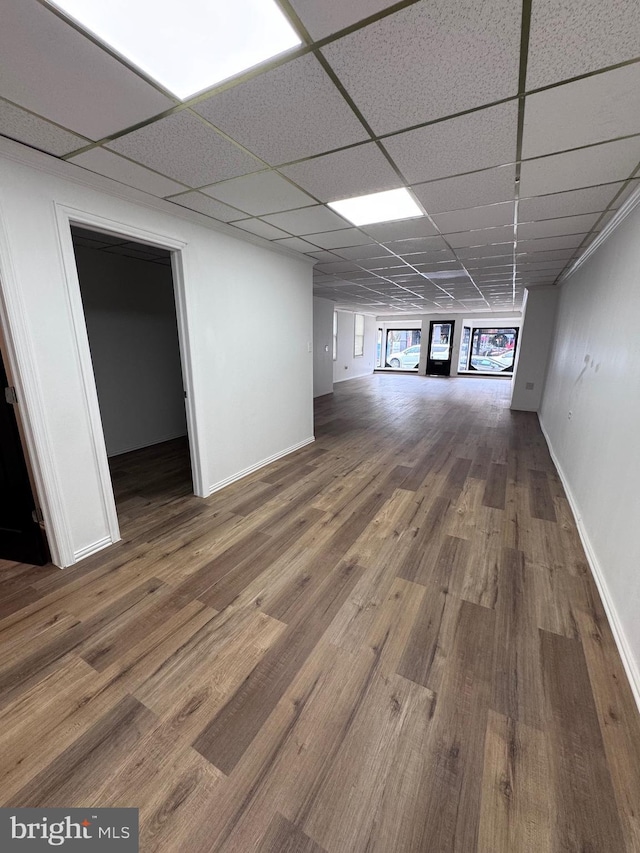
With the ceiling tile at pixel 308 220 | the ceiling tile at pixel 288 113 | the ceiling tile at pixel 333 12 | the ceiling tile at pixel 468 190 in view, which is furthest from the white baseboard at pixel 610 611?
the ceiling tile at pixel 308 220

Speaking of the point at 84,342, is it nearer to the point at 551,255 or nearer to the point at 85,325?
the point at 85,325

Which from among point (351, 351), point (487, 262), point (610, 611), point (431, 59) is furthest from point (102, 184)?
point (351, 351)

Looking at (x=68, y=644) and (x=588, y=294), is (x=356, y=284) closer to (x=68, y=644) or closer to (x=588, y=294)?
(x=588, y=294)

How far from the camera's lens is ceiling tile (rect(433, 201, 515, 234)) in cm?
276

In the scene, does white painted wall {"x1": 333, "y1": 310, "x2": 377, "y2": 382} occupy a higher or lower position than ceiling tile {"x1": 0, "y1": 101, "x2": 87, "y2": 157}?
lower

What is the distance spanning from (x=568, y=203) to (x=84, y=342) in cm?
381

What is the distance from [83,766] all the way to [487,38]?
9.97 ft

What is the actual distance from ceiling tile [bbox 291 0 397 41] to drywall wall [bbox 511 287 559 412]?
23.8ft

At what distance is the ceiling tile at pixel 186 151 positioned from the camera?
1708 millimetres

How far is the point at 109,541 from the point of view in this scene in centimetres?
262

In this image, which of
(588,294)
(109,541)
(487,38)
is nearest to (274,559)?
(109,541)

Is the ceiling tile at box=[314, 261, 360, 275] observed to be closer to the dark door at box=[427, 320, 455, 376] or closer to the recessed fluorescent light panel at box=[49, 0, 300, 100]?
the recessed fluorescent light panel at box=[49, 0, 300, 100]

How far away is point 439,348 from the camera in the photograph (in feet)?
43.1

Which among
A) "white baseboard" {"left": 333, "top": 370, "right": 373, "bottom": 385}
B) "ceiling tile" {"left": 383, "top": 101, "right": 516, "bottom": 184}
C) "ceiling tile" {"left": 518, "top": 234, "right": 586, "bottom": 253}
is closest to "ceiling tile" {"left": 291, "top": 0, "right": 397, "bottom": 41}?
"ceiling tile" {"left": 383, "top": 101, "right": 516, "bottom": 184}
